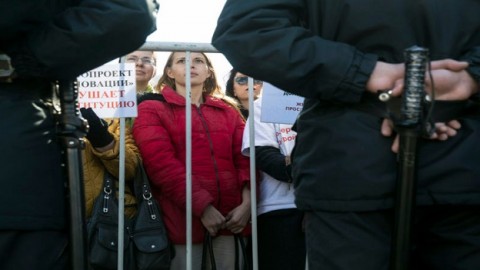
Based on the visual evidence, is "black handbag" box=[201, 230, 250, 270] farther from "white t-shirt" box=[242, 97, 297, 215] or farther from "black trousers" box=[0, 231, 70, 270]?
"black trousers" box=[0, 231, 70, 270]

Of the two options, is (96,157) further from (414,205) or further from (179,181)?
(414,205)

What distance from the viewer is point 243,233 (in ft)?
14.9

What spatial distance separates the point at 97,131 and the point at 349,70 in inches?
101

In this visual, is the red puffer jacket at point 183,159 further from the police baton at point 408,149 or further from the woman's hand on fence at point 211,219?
the police baton at point 408,149

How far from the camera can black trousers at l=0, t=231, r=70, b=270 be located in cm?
201

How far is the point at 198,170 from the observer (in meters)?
4.44

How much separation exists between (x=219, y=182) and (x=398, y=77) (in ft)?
8.36

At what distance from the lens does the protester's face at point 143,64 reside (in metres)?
5.29

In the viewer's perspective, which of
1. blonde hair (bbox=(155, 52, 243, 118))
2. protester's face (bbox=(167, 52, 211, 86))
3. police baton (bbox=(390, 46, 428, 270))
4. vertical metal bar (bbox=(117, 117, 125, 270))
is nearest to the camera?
police baton (bbox=(390, 46, 428, 270))

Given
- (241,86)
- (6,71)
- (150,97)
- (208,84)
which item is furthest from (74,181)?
(241,86)

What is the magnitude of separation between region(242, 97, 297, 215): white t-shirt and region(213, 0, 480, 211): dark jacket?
2289 mm

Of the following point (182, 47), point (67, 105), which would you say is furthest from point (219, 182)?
point (67, 105)

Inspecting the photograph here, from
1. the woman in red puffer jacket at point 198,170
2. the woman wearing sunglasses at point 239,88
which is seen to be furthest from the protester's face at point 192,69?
the woman wearing sunglasses at point 239,88

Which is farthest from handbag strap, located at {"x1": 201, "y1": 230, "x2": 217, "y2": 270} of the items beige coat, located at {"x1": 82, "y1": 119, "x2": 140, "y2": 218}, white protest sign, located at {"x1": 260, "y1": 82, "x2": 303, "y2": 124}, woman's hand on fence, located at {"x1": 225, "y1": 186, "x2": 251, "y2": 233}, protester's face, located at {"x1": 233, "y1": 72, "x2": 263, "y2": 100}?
protester's face, located at {"x1": 233, "y1": 72, "x2": 263, "y2": 100}
